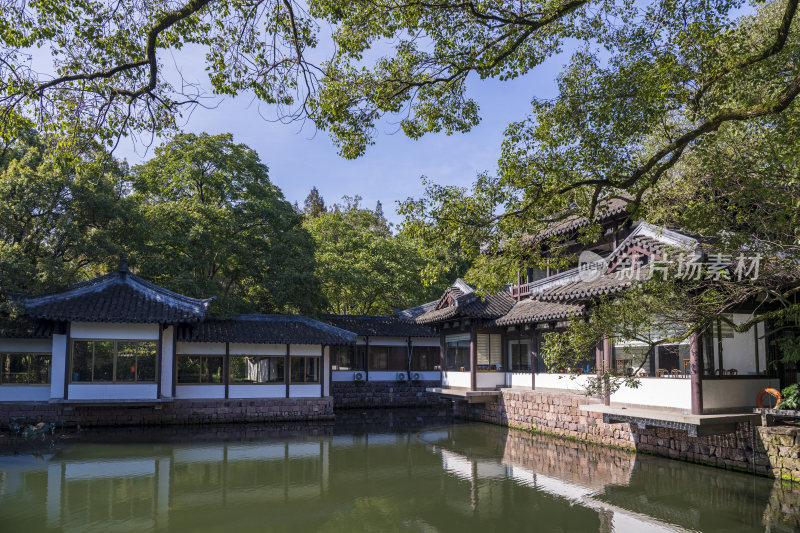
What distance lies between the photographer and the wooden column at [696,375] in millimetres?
9570

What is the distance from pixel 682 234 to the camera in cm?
967

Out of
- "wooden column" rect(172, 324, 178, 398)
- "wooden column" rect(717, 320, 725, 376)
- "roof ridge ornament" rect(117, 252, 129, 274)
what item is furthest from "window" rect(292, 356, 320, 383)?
"wooden column" rect(717, 320, 725, 376)

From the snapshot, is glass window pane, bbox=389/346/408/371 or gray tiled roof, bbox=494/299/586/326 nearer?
gray tiled roof, bbox=494/299/586/326

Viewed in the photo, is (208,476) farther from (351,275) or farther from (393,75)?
(351,275)

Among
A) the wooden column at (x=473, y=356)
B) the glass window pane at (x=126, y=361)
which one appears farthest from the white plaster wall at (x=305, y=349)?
the wooden column at (x=473, y=356)

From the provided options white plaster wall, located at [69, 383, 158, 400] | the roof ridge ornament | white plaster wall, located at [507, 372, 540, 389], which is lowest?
white plaster wall, located at [69, 383, 158, 400]

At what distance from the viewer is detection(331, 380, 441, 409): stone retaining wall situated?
850 inches

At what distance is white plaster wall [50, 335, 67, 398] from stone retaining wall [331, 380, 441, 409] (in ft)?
30.9

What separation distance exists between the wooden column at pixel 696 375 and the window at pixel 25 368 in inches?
622

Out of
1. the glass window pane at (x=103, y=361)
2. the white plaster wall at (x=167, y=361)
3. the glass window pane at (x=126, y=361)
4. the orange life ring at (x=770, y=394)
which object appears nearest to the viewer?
the orange life ring at (x=770, y=394)

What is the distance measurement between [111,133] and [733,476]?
10.5 m

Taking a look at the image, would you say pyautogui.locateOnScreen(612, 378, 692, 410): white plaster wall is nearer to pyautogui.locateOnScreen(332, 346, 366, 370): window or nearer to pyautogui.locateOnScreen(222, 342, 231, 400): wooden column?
pyautogui.locateOnScreen(222, 342, 231, 400): wooden column

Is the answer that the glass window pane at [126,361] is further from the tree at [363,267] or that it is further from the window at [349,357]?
the window at [349,357]

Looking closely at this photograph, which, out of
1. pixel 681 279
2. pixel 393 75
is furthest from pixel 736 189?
pixel 393 75
